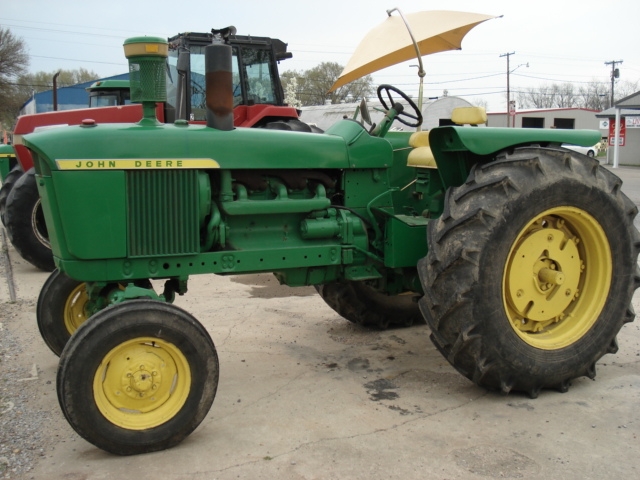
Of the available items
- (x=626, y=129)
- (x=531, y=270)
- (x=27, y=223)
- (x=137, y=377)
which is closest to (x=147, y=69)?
(x=137, y=377)

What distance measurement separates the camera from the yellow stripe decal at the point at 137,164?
11.8 ft

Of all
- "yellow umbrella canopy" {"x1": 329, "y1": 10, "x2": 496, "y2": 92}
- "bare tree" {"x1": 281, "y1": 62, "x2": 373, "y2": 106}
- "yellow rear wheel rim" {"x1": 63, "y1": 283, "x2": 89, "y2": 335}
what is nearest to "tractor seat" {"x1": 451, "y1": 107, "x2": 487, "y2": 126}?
"yellow umbrella canopy" {"x1": 329, "y1": 10, "x2": 496, "y2": 92}

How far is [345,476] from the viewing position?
3158 mm

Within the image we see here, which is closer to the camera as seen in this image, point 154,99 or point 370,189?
point 154,99

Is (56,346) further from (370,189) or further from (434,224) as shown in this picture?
(434,224)

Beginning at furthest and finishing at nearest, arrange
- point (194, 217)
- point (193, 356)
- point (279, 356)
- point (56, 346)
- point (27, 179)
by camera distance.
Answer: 1. point (27, 179)
2. point (279, 356)
3. point (56, 346)
4. point (194, 217)
5. point (193, 356)

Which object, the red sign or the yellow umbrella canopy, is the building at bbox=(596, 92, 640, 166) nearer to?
the red sign

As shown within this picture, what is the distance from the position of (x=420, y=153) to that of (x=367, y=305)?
131 centimetres

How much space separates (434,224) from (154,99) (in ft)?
5.70

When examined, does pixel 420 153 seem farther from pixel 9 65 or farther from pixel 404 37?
pixel 9 65

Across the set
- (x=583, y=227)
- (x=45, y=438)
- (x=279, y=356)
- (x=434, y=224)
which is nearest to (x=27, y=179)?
(x=279, y=356)

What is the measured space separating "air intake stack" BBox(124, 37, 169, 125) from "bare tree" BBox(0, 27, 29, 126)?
162ft

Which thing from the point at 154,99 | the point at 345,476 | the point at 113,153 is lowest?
the point at 345,476

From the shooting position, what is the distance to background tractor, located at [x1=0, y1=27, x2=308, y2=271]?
27.8ft
